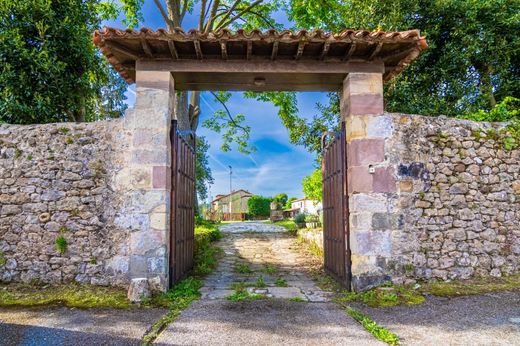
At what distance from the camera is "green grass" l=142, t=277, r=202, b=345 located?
3529 mm

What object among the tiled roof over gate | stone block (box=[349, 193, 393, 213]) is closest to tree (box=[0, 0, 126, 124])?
the tiled roof over gate

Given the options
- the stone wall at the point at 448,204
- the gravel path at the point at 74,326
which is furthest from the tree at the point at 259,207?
the gravel path at the point at 74,326

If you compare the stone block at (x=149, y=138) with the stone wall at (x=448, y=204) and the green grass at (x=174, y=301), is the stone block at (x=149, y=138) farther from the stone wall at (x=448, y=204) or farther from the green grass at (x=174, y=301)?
the stone wall at (x=448, y=204)

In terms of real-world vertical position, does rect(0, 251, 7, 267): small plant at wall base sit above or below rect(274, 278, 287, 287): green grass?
above

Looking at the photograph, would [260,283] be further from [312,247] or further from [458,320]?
[312,247]

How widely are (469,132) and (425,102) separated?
3.81 m

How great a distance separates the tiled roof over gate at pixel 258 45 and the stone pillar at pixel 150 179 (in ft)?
1.38

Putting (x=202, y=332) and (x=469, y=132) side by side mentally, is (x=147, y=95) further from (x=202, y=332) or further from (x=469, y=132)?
(x=469, y=132)

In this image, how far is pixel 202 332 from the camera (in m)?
3.54

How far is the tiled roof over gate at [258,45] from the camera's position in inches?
183

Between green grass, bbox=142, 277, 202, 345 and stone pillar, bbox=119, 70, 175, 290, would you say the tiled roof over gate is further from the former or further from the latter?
green grass, bbox=142, 277, 202, 345

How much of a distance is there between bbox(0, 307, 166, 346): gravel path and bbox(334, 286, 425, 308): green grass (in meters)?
2.58

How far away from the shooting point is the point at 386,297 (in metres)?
4.61

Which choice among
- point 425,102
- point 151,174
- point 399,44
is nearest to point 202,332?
point 151,174
